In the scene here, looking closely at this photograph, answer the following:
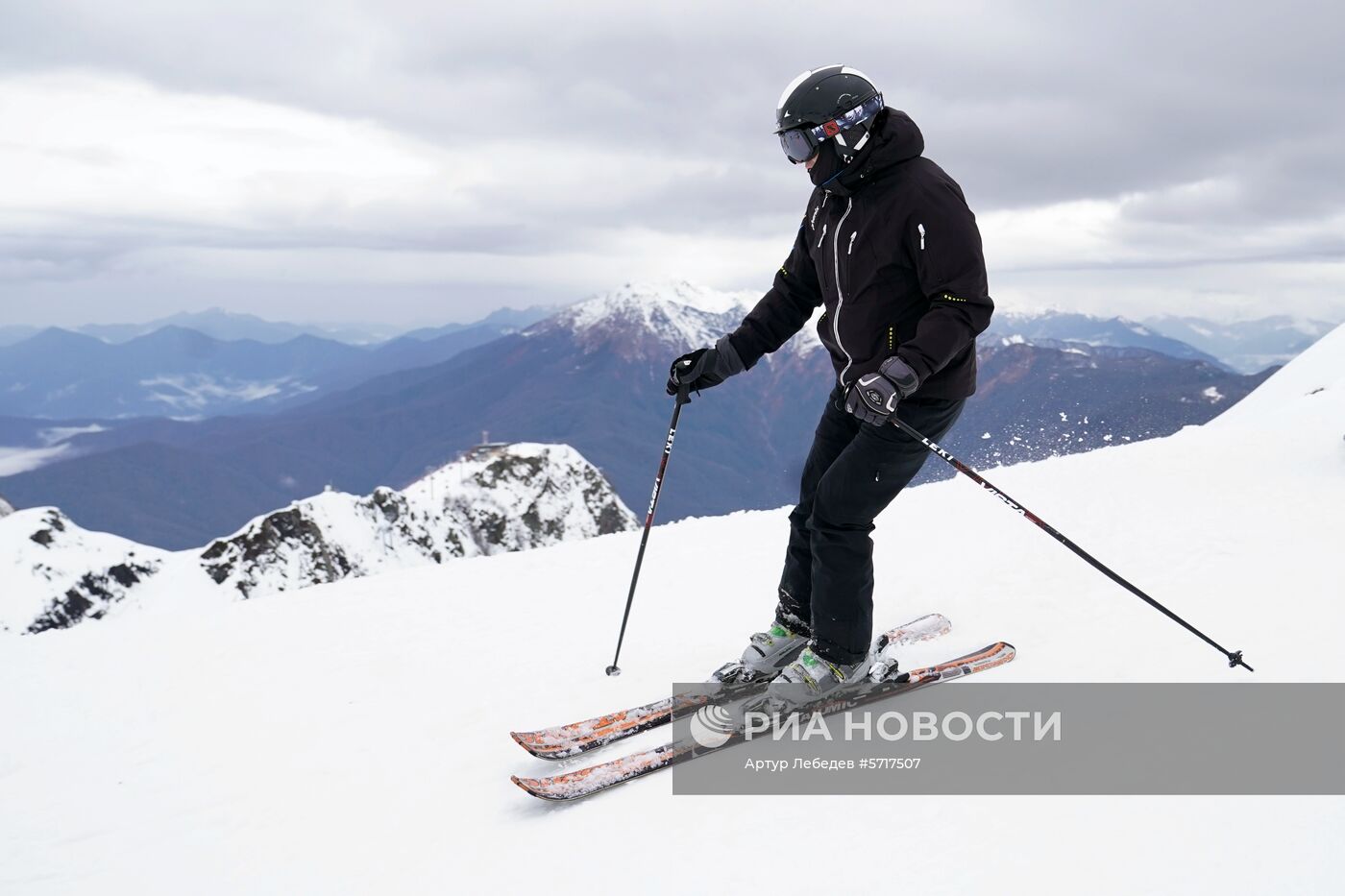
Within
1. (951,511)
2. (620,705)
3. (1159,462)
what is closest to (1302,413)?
(1159,462)

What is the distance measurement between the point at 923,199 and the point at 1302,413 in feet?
35.7

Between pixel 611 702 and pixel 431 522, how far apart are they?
2588 inches

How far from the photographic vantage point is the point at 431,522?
67875 mm

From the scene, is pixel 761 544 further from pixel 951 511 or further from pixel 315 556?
pixel 315 556

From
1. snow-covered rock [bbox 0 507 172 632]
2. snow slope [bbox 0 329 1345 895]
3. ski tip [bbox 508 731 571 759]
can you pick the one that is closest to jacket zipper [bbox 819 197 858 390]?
snow slope [bbox 0 329 1345 895]

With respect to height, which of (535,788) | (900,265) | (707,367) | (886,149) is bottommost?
(535,788)

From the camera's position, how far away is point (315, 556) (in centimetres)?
5453

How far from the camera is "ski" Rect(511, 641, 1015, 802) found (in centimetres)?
403

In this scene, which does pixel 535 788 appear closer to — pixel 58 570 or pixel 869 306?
pixel 869 306

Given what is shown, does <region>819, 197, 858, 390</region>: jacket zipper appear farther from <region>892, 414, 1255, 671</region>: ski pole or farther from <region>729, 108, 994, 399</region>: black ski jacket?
<region>892, 414, 1255, 671</region>: ski pole

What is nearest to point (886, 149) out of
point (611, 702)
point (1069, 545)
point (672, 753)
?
point (1069, 545)

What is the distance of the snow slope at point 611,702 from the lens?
10.1 ft
